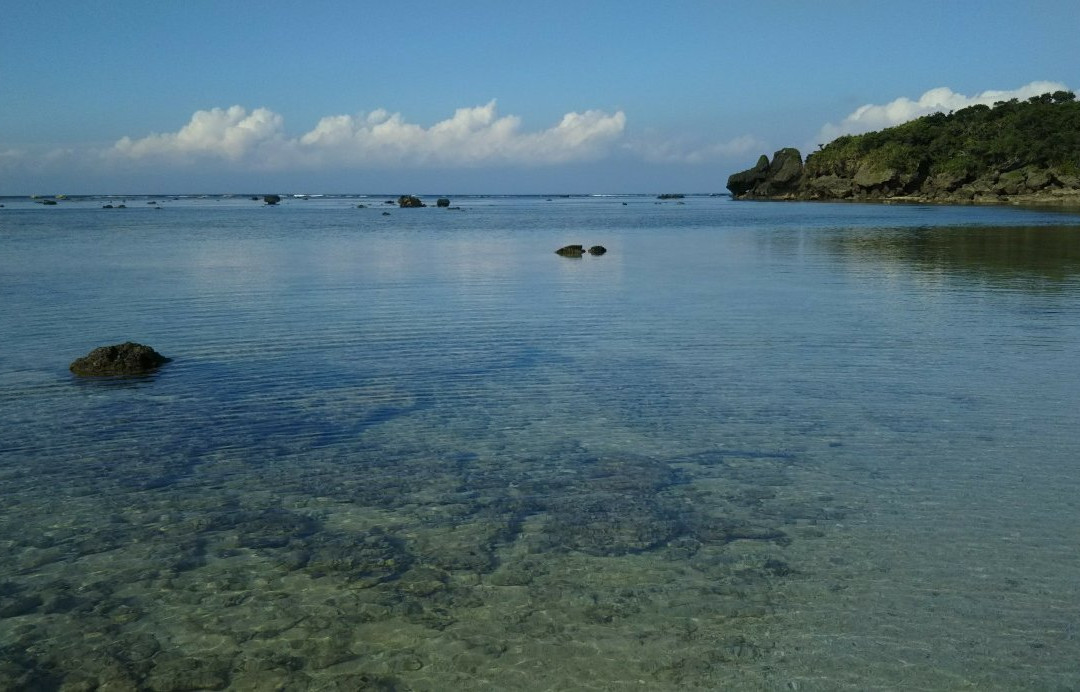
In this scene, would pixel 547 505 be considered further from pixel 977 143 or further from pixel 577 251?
pixel 977 143

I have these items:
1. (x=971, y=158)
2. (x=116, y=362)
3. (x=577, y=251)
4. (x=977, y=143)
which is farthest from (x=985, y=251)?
(x=977, y=143)

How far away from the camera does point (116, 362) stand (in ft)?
60.0

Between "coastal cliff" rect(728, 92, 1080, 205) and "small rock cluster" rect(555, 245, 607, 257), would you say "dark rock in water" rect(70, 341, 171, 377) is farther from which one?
"coastal cliff" rect(728, 92, 1080, 205)

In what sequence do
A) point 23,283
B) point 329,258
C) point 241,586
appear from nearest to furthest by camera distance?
point 241,586 → point 23,283 → point 329,258

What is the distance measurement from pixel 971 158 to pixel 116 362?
533ft

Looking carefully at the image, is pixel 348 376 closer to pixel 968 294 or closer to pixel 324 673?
pixel 324 673

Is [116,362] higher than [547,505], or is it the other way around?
[116,362]

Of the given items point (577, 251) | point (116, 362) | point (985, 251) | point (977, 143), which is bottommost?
point (116, 362)

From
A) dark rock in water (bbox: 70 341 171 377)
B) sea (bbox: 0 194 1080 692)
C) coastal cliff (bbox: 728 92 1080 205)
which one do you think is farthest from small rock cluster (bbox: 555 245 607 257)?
coastal cliff (bbox: 728 92 1080 205)

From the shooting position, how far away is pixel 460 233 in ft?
269

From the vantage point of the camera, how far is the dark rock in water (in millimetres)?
18156

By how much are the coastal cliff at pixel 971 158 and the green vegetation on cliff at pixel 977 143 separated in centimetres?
16

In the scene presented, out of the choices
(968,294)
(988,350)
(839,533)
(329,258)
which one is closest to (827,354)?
(988,350)

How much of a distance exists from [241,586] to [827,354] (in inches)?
620
